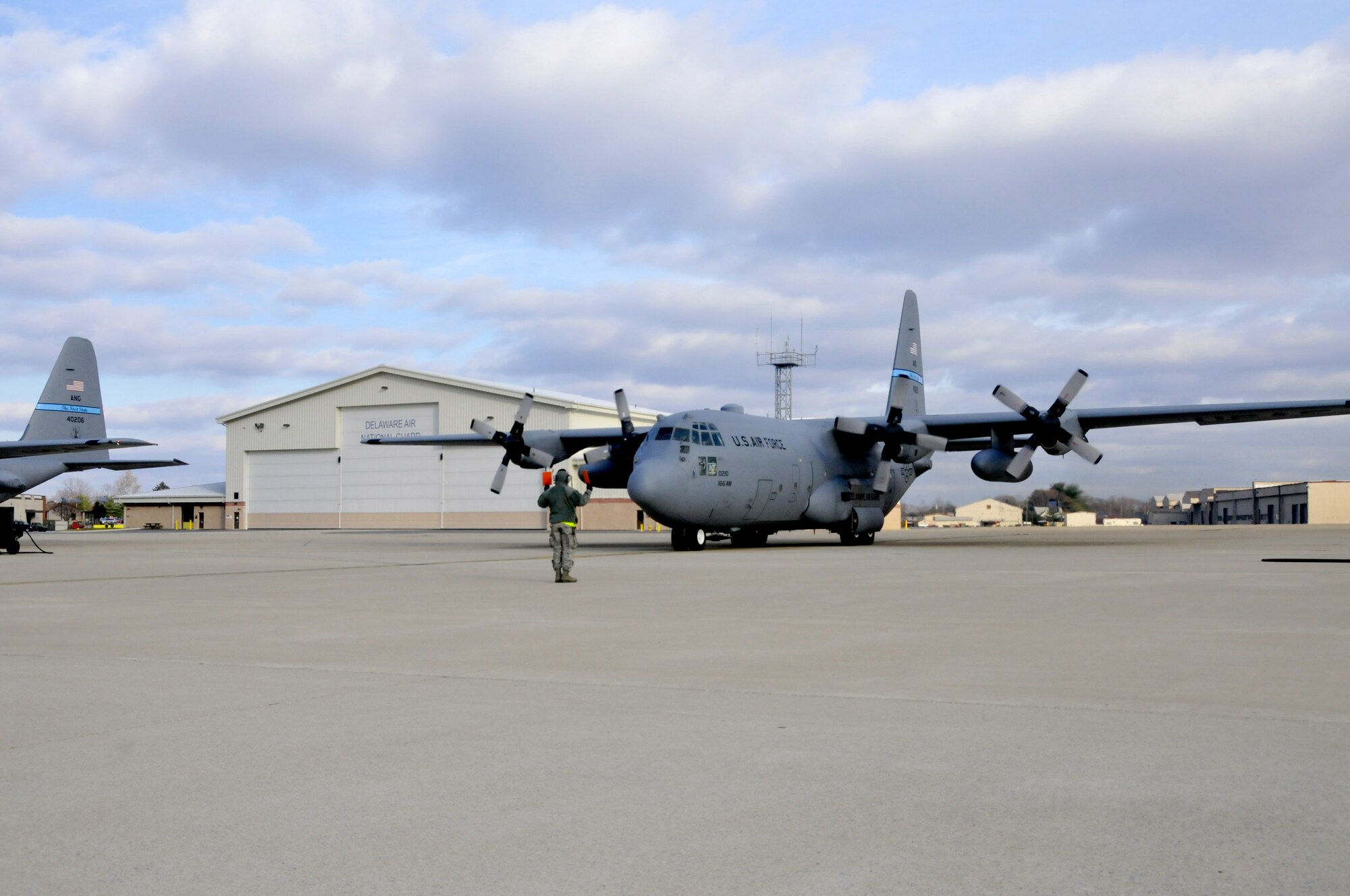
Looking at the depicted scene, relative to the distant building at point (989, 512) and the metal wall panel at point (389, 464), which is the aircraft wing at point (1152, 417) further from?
the distant building at point (989, 512)

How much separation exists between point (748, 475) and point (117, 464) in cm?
2318

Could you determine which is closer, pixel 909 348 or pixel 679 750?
pixel 679 750

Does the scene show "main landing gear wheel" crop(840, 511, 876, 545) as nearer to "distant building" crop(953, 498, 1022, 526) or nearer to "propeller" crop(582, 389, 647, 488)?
"propeller" crop(582, 389, 647, 488)

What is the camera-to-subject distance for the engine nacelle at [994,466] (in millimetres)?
30453

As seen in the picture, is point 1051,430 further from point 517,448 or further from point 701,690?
point 701,690

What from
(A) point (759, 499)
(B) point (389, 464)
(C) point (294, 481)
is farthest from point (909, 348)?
(C) point (294, 481)

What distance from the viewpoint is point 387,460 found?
6956cm

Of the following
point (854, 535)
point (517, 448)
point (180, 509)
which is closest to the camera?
point (854, 535)

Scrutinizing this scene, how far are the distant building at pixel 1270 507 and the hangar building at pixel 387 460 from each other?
54203 millimetres

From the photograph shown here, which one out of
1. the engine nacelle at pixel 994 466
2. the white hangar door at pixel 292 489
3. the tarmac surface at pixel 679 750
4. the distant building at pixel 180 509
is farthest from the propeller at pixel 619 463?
the distant building at pixel 180 509

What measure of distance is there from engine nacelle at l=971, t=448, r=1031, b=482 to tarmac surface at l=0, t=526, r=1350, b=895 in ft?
58.8

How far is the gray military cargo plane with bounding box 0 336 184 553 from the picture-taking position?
1483 inches

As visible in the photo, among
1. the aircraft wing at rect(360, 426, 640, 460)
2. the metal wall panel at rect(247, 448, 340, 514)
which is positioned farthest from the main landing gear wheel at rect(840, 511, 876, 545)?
the metal wall panel at rect(247, 448, 340, 514)

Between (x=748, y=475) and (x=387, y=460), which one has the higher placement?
(x=387, y=460)
